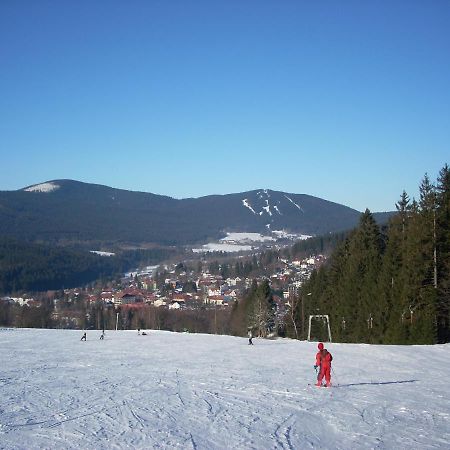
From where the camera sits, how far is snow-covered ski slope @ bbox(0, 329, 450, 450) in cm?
1055

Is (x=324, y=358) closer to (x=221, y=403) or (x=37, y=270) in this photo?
(x=221, y=403)

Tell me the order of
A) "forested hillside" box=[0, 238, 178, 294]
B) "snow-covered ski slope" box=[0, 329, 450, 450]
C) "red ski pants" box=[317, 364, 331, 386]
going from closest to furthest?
"snow-covered ski slope" box=[0, 329, 450, 450] < "red ski pants" box=[317, 364, 331, 386] < "forested hillside" box=[0, 238, 178, 294]

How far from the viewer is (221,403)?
14.1 m

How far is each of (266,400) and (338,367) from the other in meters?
8.35

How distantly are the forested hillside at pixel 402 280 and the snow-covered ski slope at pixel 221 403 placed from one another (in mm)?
8888

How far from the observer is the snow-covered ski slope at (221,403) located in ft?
34.6

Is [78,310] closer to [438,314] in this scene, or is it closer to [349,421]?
[438,314]

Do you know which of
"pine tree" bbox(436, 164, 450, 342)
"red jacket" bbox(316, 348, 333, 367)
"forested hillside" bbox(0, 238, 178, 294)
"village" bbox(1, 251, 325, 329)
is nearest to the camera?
"red jacket" bbox(316, 348, 333, 367)

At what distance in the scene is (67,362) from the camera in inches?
945

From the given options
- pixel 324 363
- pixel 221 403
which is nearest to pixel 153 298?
pixel 324 363

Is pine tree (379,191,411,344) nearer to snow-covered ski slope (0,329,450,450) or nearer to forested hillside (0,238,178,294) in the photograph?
snow-covered ski slope (0,329,450,450)

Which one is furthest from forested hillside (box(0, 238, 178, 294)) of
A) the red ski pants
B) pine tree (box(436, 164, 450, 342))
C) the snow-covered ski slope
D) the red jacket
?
the red jacket

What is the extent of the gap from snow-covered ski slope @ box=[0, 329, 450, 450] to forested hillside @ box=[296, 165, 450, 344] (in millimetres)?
8888

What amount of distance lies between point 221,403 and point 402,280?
2472 cm
